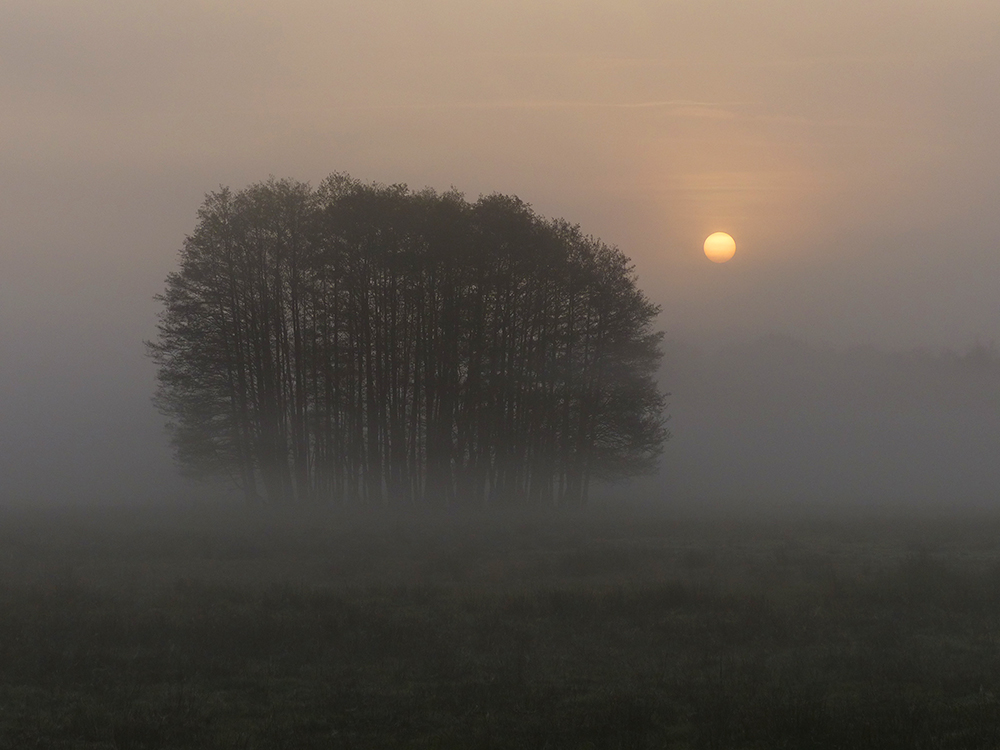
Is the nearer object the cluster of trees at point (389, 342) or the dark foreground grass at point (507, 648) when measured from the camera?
the dark foreground grass at point (507, 648)

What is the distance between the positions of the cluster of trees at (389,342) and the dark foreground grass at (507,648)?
854 inches

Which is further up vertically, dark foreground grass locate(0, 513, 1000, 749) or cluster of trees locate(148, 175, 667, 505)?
cluster of trees locate(148, 175, 667, 505)

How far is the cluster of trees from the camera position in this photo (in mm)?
51094

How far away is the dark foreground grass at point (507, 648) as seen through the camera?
1239 centimetres

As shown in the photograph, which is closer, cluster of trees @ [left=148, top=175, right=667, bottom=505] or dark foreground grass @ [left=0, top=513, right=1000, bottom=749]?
dark foreground grass @ [left=0, top=513, right=1000, bottom=749]

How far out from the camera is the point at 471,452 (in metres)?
54.6

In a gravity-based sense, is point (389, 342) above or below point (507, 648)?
above

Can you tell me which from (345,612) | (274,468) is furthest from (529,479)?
(345,612)

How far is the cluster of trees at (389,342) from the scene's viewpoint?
51.1m

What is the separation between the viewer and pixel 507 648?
1723cm

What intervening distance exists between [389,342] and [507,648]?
35779 millimetres

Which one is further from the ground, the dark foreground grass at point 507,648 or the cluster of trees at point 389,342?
the cluster of trees at point 389,342

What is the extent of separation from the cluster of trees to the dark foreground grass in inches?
854

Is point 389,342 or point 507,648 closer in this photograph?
point 507,648
